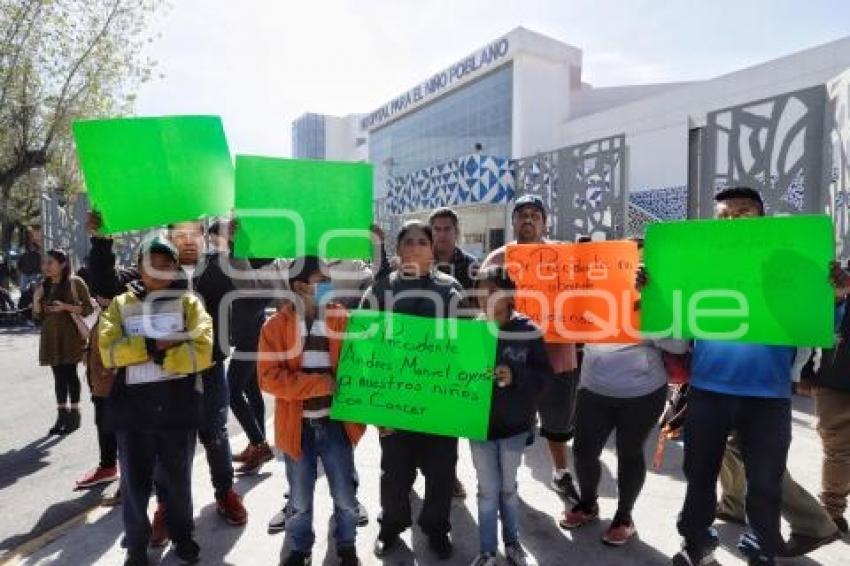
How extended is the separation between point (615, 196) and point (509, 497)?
1311 cm

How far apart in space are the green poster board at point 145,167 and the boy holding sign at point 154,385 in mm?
207

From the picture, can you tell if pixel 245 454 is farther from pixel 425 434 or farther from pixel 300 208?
pixel 300 208

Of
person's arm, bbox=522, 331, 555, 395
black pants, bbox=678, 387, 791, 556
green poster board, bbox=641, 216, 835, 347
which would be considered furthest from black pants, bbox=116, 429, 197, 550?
black pants, bbox=678, 387, 791, 556

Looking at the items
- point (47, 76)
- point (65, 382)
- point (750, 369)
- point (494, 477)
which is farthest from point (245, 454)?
point (47, 76)

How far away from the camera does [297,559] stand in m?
2.96

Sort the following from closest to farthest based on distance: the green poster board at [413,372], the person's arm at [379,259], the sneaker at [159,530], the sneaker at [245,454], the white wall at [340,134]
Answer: the green poster board at [413,372] < the sneaker at [159,530] < the person's arm at [379,259] < the sneaker at [245,454] < the white wall at [340,134]

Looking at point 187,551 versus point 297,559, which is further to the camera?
point 187,551

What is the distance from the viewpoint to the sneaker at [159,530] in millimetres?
3270

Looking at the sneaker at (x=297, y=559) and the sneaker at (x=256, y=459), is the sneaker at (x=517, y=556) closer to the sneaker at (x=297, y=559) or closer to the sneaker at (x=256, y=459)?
the sneaker at (x=297, y=559)

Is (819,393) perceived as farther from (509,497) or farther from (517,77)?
(517,77)

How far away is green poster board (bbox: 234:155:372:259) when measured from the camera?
290 centimetres

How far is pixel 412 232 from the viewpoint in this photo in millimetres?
2998

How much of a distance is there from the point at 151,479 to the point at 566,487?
2.67 meters

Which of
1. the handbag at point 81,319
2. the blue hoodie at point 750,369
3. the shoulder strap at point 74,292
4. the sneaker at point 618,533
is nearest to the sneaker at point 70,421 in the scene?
the handbag at point 81,319
